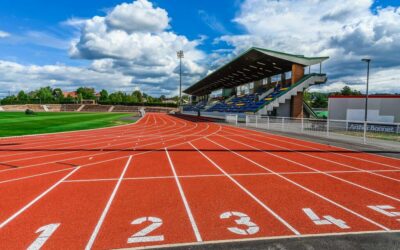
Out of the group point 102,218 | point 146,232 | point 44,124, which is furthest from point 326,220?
point 44,124

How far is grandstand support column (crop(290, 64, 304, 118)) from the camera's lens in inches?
1374

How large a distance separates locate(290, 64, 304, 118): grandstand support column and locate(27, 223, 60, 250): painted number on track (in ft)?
116

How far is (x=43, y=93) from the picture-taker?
429 feet

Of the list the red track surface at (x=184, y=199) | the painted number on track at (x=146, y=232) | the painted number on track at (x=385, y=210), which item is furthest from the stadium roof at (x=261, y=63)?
the painted number on track at (x=146, y=232)

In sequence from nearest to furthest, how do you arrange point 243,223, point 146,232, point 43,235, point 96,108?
1. point 43,235
2. point 146,232
3. point 243,223
4. point 96,108

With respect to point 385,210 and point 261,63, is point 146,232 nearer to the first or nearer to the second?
point 385,210

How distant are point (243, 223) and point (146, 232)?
1.67 metres

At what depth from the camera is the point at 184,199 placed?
555cm

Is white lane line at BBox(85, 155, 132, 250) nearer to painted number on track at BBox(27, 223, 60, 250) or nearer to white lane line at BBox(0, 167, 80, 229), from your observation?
painted number on track at BBox(27, 223, 60, 250)

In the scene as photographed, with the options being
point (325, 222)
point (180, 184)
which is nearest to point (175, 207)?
point (180, 184)

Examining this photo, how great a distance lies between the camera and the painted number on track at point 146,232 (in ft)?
12.5

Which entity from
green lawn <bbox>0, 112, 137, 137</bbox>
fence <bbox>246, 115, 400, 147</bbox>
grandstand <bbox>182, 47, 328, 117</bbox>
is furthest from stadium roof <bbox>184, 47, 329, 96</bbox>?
green lawn <bbox>0, 112, 137, 137</bbox>

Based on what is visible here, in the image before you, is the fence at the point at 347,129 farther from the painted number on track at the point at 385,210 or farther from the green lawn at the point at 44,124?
the green lawn at the point at 44,124

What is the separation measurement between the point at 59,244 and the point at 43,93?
15151 cm
